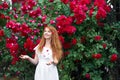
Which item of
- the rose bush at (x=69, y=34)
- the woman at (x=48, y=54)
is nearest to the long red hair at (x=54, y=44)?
the woman at (x=48, y=54)

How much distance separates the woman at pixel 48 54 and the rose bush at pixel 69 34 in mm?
375

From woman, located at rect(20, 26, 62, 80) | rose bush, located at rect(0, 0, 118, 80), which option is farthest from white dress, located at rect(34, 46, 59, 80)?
rose bush, located at rect(0, 0, 118, 80)

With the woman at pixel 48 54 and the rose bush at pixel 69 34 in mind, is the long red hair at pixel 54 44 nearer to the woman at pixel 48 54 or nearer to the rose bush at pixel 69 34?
the woman at pixel 48 54

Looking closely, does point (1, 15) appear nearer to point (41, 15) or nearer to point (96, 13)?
point (41, 15)

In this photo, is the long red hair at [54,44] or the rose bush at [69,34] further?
the rose bush at [69,34]

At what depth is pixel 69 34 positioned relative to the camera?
7469 millimetres

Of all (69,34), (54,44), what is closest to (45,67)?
(54,44)

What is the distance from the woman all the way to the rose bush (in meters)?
0.37

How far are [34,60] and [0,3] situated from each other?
5.54ft

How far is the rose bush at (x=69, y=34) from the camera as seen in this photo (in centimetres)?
729

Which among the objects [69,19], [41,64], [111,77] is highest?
[69,19]

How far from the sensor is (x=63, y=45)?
753 centimetres

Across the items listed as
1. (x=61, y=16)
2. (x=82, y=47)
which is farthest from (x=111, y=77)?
(x=61, y=16)

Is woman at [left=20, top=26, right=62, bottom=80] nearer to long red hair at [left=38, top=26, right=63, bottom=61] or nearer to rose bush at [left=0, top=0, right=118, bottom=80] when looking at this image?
long red hair at [left=38, top=26, right=63, bottom=61]
